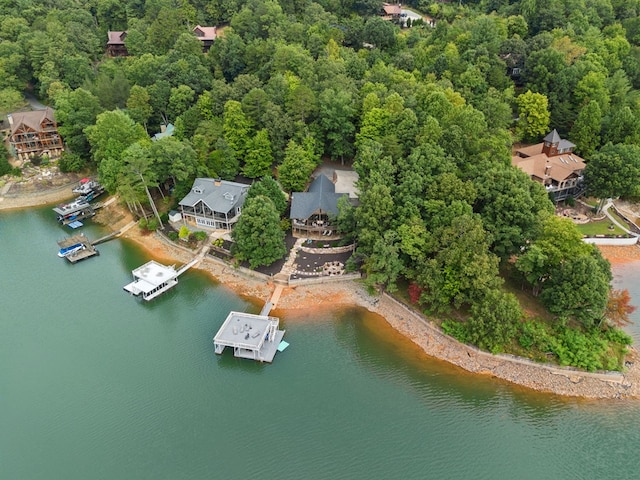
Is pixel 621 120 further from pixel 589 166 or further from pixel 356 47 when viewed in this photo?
pixel 356 47

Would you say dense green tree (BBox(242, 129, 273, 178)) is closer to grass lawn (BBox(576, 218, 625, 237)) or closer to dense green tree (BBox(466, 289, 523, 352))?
dense green tree (BBox(466, 289, 523, 352))

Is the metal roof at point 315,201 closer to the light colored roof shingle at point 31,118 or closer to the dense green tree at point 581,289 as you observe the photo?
the dense green tree at point 581,289

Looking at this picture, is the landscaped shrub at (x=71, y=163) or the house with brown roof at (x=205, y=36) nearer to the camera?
the landscaped shrub at (x=71, y=163)

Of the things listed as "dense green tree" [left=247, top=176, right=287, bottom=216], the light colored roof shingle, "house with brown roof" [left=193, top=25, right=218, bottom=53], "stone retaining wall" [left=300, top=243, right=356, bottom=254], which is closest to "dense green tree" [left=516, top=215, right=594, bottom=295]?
"stone retaining wall" [left=300, top=243, right=356, bottom=254]

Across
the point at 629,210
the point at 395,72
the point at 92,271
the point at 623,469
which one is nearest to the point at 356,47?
the point at 395,72

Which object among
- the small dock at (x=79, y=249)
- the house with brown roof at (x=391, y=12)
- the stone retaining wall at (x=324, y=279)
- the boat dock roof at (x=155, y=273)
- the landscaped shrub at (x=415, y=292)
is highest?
the house with brown roof at (x=391, y=12)

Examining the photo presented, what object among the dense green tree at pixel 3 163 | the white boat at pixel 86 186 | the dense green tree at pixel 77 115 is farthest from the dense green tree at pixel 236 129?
the dense green tree at pixel 3 163
